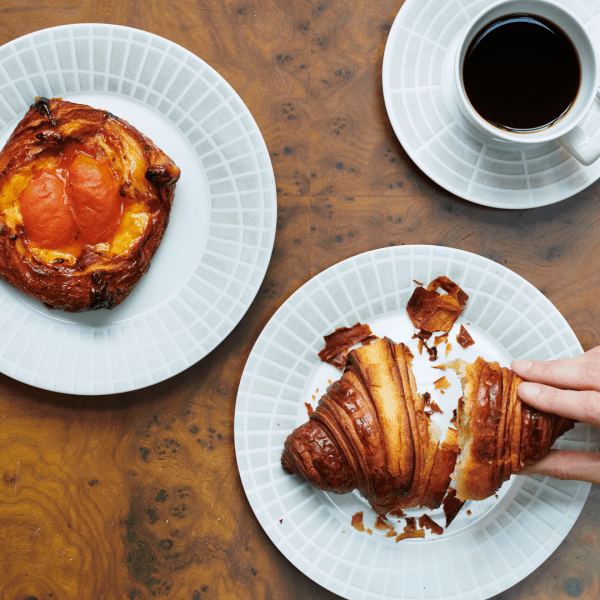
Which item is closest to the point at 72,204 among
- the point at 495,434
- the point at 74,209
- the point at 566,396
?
the point at 74,209

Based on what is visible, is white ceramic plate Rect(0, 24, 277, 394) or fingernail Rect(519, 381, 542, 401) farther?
white ceramic plate Rect(0, 24, 277, 394)

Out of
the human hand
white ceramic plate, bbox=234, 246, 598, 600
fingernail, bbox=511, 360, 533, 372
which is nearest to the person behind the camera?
the human hand

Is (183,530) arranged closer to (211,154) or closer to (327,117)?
(211,154)

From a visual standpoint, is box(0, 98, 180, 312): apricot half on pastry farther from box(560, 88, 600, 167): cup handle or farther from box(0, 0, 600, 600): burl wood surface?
box(560, 88, 600, 167): cup handle

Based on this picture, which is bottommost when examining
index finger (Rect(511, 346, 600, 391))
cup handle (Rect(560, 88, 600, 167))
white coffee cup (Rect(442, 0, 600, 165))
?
index finger (Rect(511, 346, 600, 391))

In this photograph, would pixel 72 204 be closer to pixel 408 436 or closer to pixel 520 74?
pixel 408 436

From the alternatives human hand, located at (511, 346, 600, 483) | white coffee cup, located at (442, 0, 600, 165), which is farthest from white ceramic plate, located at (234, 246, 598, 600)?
white coffee cup, located at (442, 0, 600, 165)

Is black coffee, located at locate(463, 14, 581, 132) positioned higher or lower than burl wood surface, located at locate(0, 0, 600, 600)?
higher

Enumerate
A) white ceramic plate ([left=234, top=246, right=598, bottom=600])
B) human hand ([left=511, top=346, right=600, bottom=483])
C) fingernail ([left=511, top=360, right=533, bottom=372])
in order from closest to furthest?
human hand ([left=511, top=346, right=600, bottom=483]) < fingernail ([left=511, top=360, right=533, bottom=372]) < white ceramic plate ([left=234, top=246, right=598, bottom=600])
